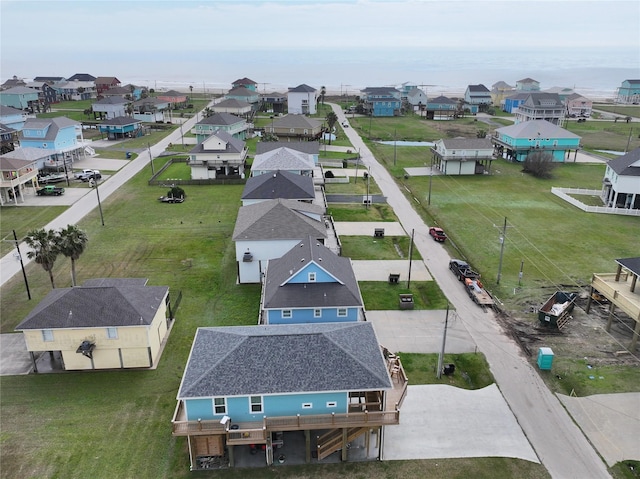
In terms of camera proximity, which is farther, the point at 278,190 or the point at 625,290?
the point at 278,190

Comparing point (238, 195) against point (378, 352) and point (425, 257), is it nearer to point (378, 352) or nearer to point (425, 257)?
point (425, 257)

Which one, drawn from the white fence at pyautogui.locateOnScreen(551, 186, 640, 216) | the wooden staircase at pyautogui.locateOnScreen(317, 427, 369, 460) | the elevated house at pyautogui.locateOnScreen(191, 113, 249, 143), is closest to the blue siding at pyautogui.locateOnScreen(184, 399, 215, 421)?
the wooden staircase at pyautogui.locateOnScreen(317, 427, 369, 460)

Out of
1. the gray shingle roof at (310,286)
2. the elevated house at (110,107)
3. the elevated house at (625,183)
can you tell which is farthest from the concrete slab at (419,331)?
the elevated house at (110,107)

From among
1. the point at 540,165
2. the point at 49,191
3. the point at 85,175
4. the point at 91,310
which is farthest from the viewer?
the point at 540,165

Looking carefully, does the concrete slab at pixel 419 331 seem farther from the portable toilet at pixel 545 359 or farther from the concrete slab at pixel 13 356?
the concrete slab at pixel 13 356

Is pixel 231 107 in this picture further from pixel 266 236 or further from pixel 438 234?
pixel 266 236

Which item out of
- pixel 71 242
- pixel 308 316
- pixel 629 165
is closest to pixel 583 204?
pixel 629 165

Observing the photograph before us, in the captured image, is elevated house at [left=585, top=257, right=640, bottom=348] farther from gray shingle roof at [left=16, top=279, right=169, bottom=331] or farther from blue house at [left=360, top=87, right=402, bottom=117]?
blue house at [left=360, top=87, right=402, bottom=117]
